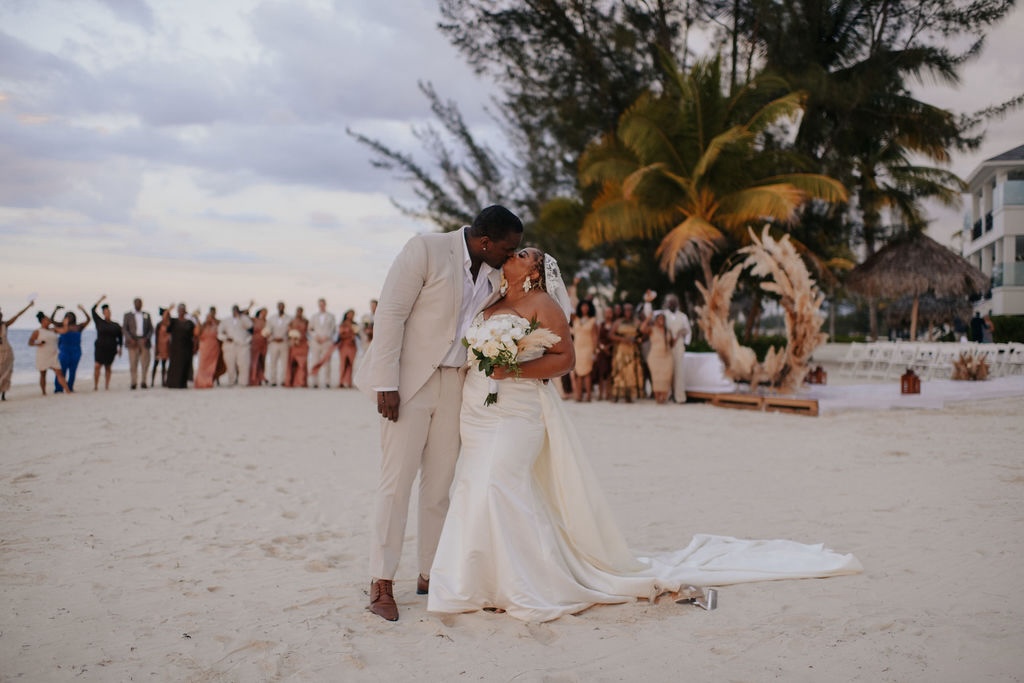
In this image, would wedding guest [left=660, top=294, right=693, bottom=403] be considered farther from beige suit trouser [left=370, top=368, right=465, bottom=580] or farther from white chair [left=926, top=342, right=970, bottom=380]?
beige suit trouser [left=370, top=368, right=465, bottom=580]

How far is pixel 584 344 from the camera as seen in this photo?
→ 1566 cm

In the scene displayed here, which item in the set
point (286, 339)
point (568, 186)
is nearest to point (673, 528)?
point (286, 339)

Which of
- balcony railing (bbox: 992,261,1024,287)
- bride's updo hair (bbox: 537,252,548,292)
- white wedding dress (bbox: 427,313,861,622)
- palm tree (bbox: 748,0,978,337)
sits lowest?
white wedding dress (bbox: 427,313,861,622)

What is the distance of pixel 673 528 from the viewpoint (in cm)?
611

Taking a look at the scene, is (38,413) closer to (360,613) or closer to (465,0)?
(360,613)

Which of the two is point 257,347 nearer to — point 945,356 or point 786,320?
point 786,320

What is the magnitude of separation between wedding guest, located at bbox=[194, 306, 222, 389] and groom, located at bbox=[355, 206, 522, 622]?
16063 mm

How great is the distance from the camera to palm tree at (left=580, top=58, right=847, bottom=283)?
19.7 metres

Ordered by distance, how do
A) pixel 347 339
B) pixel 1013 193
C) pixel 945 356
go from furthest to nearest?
pixel 1013 193 → pixel 945 356 → pixel 347 339

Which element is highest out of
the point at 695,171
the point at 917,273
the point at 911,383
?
the point at 695,171

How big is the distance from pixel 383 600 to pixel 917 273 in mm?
24154

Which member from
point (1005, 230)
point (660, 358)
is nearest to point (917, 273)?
point (660, 358)

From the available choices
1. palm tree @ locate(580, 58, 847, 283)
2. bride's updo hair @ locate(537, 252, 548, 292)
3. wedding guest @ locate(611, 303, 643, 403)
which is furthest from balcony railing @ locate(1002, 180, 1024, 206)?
bride's updo hair @ locate(537, 252, 548, 292)

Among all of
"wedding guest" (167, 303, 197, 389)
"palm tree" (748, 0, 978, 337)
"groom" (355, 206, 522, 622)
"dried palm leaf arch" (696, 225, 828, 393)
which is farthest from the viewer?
"palm tree" (748, 0, 978, 337)
